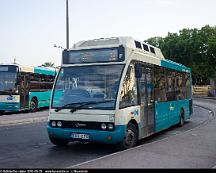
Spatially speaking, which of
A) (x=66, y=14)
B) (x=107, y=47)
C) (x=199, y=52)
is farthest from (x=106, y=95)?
(x=199, y=52)

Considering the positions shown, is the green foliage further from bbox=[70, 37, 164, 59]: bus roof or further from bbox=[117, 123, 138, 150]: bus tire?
bbox=[117, 123, 138, 150]: bus tire

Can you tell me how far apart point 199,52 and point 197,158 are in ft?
163

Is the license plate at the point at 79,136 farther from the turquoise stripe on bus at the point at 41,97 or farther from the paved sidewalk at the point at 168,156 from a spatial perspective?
the turquoise stripe on bus at the point at 41,97

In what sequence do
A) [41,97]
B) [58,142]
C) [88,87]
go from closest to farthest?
[88,87] < [58,142] < [41,97]

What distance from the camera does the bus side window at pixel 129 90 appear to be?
931cm

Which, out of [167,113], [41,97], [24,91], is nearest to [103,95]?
[167,113]

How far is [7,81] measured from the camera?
2194cm

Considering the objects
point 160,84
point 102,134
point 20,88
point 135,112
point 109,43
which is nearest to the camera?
point 102,134

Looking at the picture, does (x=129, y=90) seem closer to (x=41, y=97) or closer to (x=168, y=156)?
(x=168, y=156)

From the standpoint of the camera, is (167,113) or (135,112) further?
(167,113)

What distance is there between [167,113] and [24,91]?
12.3 meters

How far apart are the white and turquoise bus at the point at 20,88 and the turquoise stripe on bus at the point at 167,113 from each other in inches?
428

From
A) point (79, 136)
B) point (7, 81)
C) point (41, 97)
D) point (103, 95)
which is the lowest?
point (79, 136)

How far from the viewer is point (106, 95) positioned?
9203 millimetres
